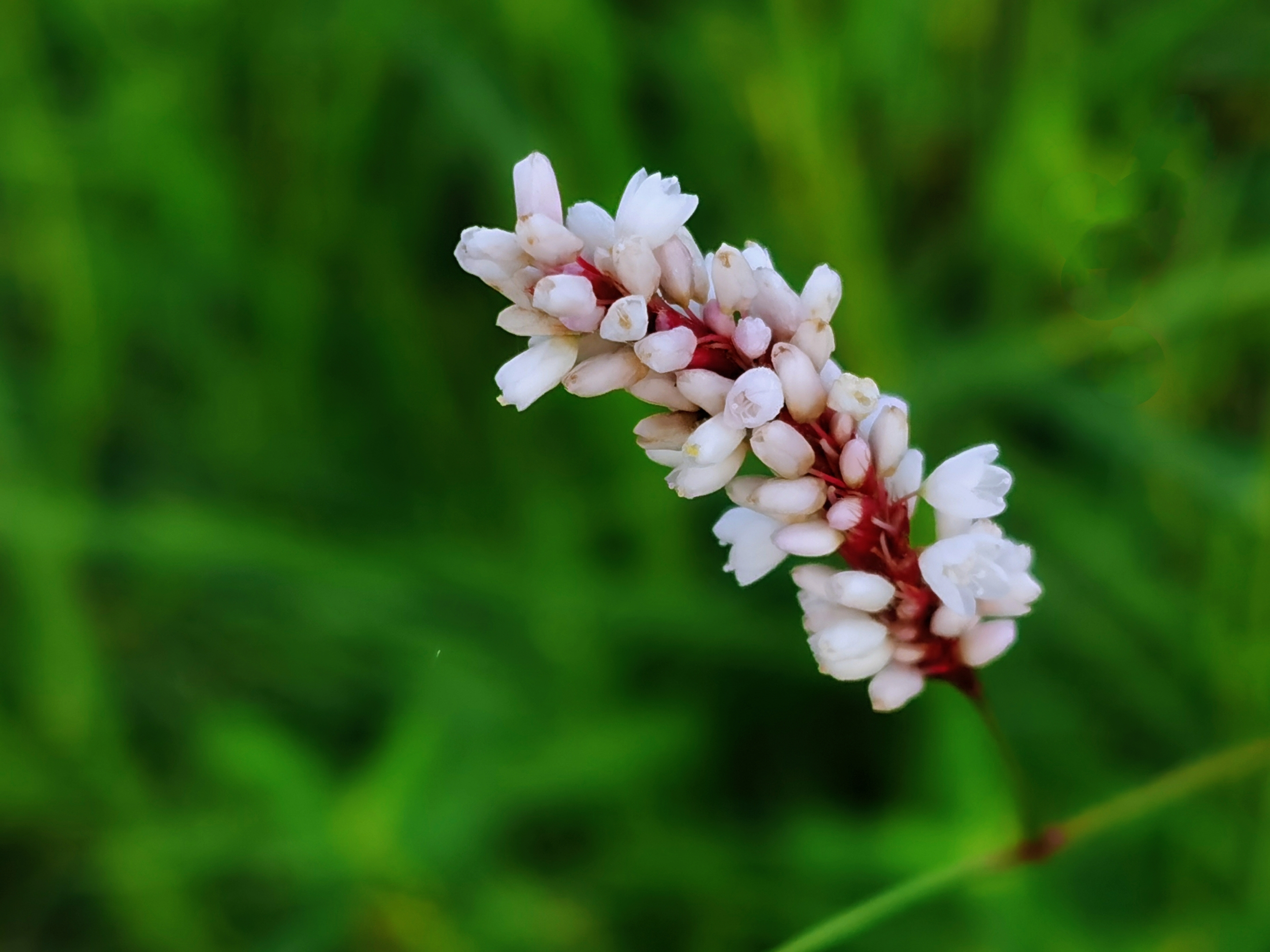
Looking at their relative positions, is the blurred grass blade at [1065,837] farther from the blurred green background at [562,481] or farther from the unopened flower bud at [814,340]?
the unopened flower bud at [814,340]

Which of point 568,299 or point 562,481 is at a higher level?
point 562,481

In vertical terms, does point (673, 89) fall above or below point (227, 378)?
above

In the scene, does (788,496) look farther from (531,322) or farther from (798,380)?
(531,322)

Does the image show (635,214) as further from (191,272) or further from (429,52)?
(191,272)

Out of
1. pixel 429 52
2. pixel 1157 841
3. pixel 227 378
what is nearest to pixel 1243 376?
pixel 1157 841

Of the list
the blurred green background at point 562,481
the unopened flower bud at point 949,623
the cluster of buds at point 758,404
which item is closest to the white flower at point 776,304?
the cluster of buds at point 758,404

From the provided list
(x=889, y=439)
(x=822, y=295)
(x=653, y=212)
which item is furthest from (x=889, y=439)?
(x=653, y=212)

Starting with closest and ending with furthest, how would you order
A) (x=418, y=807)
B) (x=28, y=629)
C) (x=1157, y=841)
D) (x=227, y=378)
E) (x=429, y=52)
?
(x=418, y=807) → (x=1157, y=841) → (x=429, y=52) → (x=28, y=629) → (x=227, y=378)
